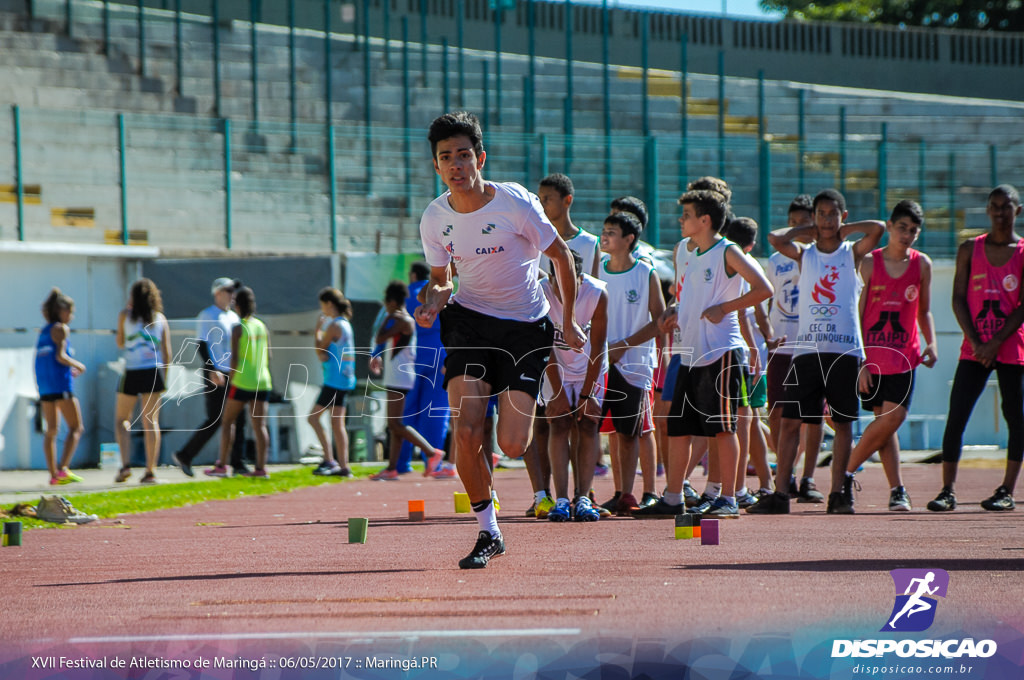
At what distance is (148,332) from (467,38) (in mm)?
19745

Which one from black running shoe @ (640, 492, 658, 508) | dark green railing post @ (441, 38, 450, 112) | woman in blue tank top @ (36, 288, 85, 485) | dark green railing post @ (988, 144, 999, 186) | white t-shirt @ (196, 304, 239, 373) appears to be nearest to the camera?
black running shoe @ (640, 492, 658, 508)

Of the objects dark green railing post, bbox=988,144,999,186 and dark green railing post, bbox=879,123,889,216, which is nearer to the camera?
dark green railing post, bbox=879,123,889,216

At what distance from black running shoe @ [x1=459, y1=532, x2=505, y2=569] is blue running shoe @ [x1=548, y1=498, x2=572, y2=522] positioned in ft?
6.78

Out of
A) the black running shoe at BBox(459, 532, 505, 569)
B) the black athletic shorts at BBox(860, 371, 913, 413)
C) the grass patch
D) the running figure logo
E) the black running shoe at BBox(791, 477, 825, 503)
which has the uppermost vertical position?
the black athletic shorts at BBox(860, 371, 913, 413)

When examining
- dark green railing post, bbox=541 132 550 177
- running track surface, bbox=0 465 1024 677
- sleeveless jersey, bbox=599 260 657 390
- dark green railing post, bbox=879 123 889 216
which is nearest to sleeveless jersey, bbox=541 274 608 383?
sleeveless jersey, bbox=599 260 657 390

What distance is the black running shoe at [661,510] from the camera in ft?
27.7

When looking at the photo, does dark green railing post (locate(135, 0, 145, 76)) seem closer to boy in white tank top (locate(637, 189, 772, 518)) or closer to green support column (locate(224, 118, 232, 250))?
green support column (locate(224, 118, 232, 250))

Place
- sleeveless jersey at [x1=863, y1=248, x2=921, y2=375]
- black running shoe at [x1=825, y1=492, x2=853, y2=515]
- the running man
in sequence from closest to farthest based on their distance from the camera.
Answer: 1. the running man
2. black running shoe at [x1=825, y1=492, x2=853, y2=515]
3. sleeveless jersey at [x1=863, y1=248, x2=921, y2=375]

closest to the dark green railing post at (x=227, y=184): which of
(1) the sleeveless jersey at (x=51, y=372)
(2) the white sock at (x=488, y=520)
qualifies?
(1) the sleeveless jersey at (x=51, y=372)

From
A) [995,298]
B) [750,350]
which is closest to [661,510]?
[750,350]

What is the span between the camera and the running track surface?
4.22m

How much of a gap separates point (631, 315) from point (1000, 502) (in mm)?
2745

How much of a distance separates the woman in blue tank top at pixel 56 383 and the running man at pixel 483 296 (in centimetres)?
799

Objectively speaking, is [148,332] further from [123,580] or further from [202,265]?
[123,580]
